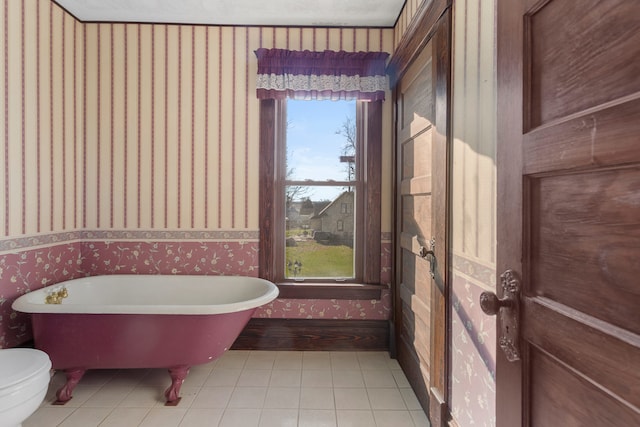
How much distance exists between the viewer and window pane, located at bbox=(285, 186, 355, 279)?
2740mm

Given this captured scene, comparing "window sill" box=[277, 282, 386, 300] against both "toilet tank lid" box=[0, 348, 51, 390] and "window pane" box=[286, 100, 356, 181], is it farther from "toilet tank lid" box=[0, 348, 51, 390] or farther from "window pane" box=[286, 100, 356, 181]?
"toilet tank lid" box=[0, 348, 51, 390]

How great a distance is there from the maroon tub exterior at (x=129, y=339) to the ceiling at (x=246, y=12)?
208 centimetres

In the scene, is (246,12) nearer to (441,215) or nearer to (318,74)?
(318,74)

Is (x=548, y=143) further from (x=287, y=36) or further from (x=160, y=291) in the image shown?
(x=160, y=291)

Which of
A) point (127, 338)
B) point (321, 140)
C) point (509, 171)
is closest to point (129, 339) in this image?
point (127, 338)

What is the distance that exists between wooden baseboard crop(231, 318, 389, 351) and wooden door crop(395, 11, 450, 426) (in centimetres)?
22

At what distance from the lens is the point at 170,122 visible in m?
2.63

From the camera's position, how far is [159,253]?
8.71 ft

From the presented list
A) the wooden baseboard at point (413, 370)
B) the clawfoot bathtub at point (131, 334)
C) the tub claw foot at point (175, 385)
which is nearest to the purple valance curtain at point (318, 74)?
the clawfoot bathtub at point (131, 334)

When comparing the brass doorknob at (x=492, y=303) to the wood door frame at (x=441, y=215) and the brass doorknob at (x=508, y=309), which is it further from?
the wood door frame at (x=441, y=215)

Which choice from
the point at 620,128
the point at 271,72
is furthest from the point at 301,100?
the point at 620,128

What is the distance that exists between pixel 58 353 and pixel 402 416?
1959 millimetres

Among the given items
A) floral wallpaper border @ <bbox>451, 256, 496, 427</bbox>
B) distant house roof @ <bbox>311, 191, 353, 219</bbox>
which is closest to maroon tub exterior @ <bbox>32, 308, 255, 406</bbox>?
distant house roof @ <bbox>311, 191, 353, 219</bbox>

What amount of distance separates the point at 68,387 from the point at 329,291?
1726mm
